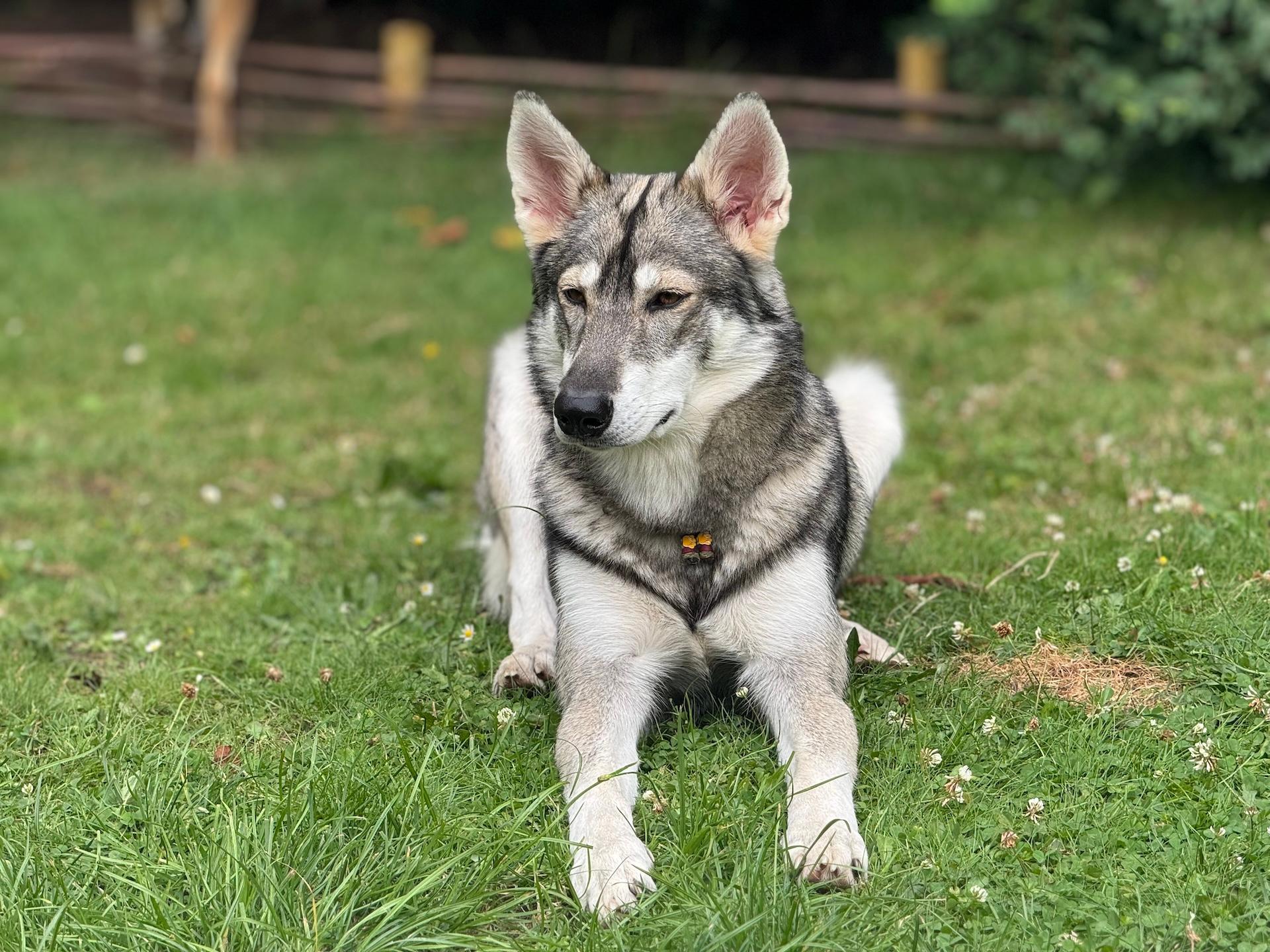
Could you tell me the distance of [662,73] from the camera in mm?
13938

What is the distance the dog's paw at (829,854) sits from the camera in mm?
3064

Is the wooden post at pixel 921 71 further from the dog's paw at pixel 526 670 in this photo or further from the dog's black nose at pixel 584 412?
the dog's black nose at pixel 584 412

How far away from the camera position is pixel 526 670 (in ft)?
13.5

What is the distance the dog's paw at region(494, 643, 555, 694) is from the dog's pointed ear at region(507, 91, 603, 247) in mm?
1307

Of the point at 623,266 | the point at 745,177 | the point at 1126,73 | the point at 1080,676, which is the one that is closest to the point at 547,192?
the point at 623,266

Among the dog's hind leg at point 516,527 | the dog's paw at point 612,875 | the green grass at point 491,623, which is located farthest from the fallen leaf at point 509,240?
the dog's paw at point 612,875

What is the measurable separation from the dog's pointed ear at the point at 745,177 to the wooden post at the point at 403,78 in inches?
451

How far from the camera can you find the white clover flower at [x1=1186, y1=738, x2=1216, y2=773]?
11.1 ft

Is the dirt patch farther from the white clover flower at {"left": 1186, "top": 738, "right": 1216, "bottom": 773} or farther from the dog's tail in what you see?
the dog's tail

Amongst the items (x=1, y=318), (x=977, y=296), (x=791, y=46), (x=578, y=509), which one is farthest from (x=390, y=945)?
(x=791, y=46)

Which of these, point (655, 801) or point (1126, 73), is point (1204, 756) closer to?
point (655, 801)

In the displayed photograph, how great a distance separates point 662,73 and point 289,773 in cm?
1160

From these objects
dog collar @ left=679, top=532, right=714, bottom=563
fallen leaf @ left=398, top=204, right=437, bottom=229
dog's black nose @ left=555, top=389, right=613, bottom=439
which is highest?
dog's black nose @ left=555, top=389, right=613, bottom=439

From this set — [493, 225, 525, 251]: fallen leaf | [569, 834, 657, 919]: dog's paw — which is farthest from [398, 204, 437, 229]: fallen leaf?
[569, 834, 657, 919]: dog's paw
